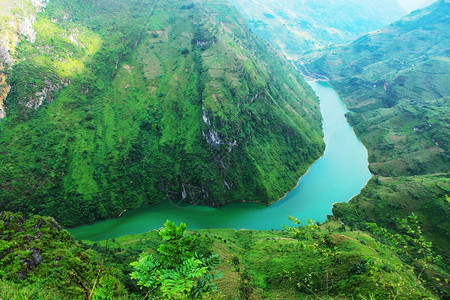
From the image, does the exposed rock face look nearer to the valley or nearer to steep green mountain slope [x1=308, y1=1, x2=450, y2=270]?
the valley

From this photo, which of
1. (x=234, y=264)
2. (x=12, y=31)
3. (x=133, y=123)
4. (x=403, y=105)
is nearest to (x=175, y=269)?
(x=234, y=264)

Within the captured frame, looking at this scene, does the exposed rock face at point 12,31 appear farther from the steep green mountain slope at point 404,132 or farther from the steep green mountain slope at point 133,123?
the steep green mountain slope at point 404,132

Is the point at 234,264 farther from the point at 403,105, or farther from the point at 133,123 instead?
the point at 403,105

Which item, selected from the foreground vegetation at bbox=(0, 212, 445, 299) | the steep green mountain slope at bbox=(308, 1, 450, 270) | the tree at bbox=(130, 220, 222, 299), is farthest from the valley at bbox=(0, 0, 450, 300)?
the tree at bbox=(130, 220, 222, 299)

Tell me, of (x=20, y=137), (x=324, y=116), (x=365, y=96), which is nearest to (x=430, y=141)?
(x=324, y=116)

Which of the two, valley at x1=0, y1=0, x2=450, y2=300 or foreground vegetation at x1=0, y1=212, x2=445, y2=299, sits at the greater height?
valley at x1=0, y1=0, x2=450, y2=300

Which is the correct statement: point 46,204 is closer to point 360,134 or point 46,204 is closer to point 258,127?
point 258,127
